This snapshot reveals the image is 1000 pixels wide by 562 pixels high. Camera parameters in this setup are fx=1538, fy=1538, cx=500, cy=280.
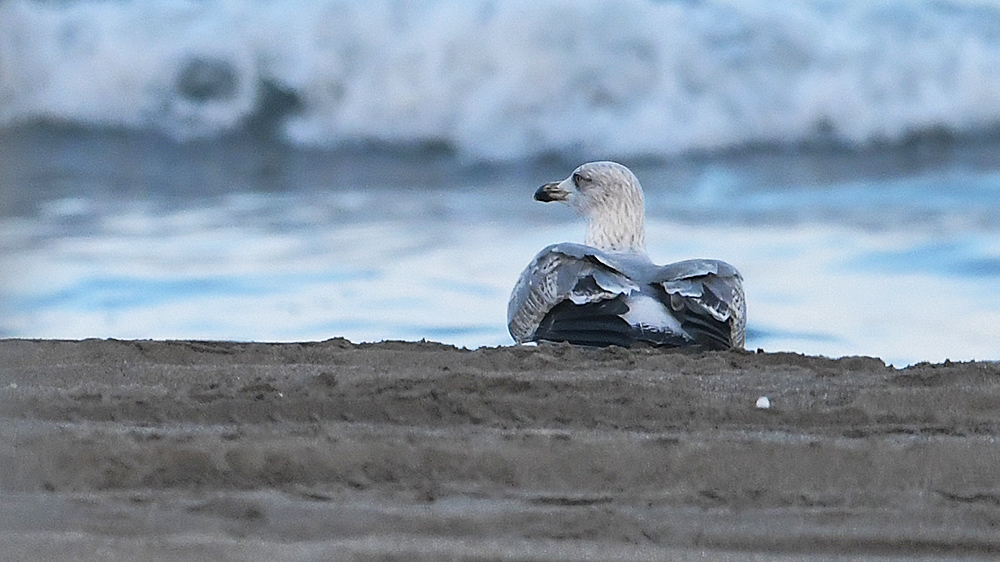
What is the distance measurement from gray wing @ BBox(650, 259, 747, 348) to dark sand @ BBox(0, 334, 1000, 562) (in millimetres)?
1189

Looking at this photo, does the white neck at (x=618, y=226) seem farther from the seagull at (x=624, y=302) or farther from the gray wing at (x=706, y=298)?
the gray wing at (x=706, y=298)

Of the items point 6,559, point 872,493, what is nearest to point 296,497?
point 6,559

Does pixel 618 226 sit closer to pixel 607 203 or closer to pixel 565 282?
pixel 607 203

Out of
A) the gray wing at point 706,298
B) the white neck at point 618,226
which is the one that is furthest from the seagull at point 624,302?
the white neck at point 618,226

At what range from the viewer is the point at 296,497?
314 cm

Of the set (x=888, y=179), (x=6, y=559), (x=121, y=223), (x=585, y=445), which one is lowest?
(x=6, y=559)

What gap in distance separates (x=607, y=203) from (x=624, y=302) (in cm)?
199

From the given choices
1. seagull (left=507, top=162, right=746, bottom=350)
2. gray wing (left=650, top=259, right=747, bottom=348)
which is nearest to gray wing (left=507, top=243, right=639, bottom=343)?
seagull (left=507, top=162, right=746, bottom=350)

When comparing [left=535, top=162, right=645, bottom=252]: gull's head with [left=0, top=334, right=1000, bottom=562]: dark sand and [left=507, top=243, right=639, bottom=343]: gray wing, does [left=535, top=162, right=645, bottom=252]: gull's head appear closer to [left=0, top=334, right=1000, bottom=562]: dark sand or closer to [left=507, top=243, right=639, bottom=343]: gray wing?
[left=507, top=243, right=639, bottom=343]: gray wing

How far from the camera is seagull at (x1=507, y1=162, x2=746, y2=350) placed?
5770 millimetres

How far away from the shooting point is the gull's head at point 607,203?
7.67m

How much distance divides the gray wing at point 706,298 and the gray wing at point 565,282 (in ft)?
0.57

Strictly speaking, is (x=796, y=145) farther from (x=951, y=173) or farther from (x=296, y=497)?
(x=296, y=497)

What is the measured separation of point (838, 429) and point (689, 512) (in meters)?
0.77
